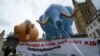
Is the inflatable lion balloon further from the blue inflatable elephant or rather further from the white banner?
the white banner

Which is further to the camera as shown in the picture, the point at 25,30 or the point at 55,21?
the point at 55,21

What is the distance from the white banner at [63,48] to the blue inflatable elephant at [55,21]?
11.2 feet

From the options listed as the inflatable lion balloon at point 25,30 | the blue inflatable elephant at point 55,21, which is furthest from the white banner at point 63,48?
the blue inflatable elephant at point 55,21

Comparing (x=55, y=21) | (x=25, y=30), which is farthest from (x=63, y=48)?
(x=55, y=21)

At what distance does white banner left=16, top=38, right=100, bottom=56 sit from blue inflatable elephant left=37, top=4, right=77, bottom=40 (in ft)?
11.2

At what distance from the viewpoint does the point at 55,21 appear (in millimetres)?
9680

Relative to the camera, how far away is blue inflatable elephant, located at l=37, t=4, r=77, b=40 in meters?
9.55

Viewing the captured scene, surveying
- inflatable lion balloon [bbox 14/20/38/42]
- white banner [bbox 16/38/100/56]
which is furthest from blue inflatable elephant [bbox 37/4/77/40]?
white banner [bbox 16/38/100/56]

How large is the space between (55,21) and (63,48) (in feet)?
14.0

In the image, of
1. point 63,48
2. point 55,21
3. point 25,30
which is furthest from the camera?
point 55,21

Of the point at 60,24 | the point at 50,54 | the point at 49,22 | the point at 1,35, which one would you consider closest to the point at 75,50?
the point at 50,54

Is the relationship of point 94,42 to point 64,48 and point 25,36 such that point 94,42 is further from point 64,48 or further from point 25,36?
point 25,36

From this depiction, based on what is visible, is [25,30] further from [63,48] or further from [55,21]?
[63,48]

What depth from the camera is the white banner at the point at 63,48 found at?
5242mm
